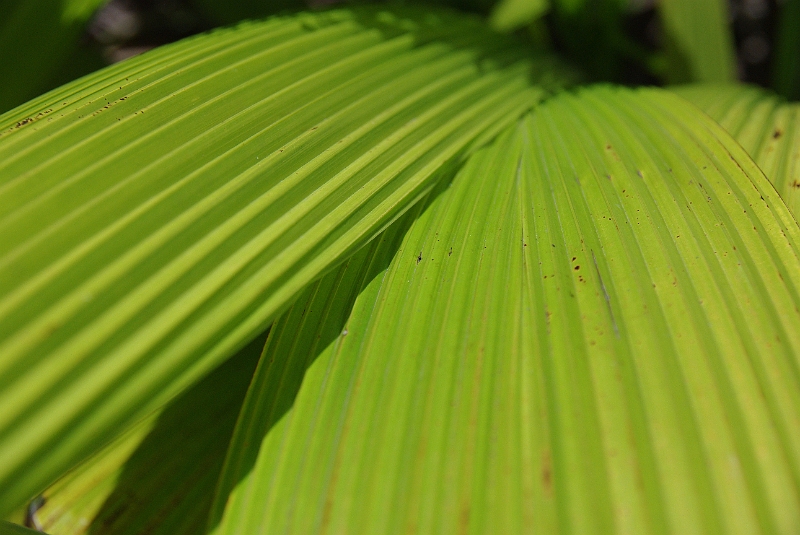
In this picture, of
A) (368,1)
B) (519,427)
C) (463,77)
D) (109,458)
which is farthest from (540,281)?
(368,1)

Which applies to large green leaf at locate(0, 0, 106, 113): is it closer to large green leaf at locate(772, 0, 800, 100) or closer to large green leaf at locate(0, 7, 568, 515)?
large green leaf at locate(0, 7, 568, 515)

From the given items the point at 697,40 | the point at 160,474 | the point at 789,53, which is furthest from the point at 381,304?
the point at 789,53

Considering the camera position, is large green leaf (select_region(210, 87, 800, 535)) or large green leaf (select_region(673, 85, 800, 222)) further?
large green leaf (select_region(673, 85, 800, 222))

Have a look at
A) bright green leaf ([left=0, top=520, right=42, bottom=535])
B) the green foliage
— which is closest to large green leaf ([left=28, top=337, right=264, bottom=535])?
the green foliage

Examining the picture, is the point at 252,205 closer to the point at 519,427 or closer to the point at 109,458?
the point at 519,427

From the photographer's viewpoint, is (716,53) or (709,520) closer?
(709,520)

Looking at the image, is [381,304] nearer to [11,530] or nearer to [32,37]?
[11,530]
